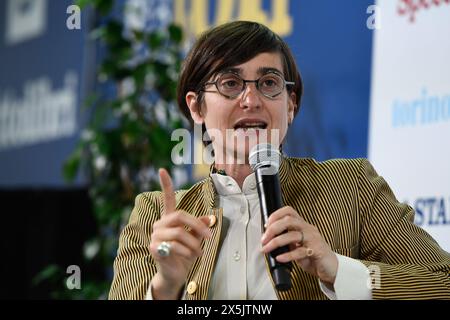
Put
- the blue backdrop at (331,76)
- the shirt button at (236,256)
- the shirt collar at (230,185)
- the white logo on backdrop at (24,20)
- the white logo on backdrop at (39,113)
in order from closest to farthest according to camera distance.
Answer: the shirt button at (236,256) → the shirt collar at (230,185) → the blue backdrop at (331,76) → the white logo on backdrop at (39,113) → the white logo on backdrop at (24,20)

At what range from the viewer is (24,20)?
20.7 feet

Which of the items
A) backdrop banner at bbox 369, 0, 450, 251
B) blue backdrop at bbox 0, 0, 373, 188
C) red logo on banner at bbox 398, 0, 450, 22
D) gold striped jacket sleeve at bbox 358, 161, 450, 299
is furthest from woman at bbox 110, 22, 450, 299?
blue backdrop at bbox 0, 0, 373, 188

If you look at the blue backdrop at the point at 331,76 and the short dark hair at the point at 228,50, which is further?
the blue backdrop at the point at 331,76

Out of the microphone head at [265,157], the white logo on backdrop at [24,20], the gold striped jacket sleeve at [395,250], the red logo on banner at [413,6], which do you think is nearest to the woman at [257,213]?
the gold striped jacket sleeve at [395,250]

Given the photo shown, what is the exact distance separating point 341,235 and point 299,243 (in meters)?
0.32

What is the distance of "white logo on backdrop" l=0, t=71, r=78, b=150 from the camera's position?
5.66 meters

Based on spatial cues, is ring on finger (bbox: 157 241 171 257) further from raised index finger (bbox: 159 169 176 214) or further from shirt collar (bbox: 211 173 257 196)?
shirt collar (bbox: 211 173 257 196)

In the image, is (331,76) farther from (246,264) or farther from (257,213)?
(246,264)

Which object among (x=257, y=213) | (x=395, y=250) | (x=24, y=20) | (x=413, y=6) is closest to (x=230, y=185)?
(x=257, y=213)

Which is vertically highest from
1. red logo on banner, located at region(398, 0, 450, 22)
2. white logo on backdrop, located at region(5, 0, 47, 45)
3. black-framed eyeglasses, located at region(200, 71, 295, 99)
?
white logo on backdrop, located at region(5, 0, 47, 45)

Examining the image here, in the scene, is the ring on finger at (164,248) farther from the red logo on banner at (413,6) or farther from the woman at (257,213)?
the red logo on banner at (413,6)

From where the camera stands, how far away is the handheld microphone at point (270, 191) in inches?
66.6
